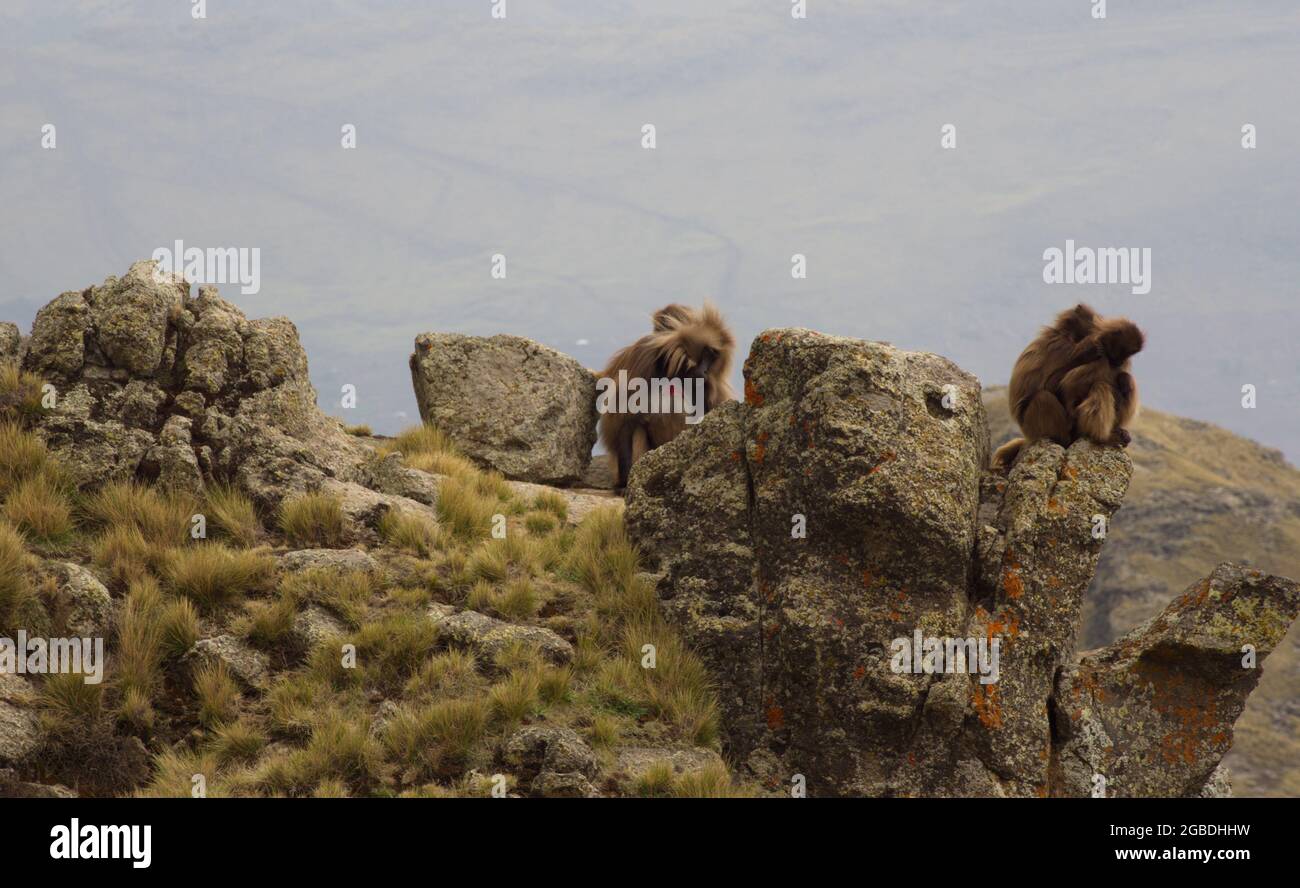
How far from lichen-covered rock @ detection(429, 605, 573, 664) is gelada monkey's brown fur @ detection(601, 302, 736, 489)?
169 inches

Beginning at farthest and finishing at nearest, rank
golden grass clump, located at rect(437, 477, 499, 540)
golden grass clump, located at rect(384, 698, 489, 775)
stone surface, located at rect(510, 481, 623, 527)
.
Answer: stone surface, located at rect(510, 481, 623, 527)
golden grass clump, located at rect(437, 477, 499, 540)
golden grass clump, located at rect(384, 698, 489, 775)

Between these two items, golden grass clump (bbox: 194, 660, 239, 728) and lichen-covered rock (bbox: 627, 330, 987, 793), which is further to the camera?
lichen-covered rock (bbox: 627, 330, 987, 793)

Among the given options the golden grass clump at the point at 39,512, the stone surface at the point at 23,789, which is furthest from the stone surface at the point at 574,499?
the stone surface at the point at 23,789

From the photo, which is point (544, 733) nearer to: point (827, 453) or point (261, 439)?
point (827, 453)

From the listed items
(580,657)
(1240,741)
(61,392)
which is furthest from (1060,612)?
(1240,741)

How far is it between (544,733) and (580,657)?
1.31 m

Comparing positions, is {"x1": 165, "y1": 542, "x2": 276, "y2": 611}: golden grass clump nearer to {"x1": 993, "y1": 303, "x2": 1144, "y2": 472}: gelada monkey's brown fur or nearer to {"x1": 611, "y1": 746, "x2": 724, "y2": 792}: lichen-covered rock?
{"x1": 611, "y1": 746, "x2": 724, "y2": 792}: lichen-covered rock

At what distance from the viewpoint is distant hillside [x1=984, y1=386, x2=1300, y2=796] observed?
9538 cm

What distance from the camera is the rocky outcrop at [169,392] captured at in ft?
40.4

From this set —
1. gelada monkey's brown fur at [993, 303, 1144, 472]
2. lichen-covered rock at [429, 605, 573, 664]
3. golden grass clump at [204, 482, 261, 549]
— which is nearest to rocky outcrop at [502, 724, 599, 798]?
lichen-covered rock at [429, 605, 573, 664]

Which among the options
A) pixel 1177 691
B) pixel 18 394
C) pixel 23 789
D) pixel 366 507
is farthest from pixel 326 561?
pixel 1177 691

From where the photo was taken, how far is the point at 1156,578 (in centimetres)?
10306

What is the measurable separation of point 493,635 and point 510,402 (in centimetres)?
546

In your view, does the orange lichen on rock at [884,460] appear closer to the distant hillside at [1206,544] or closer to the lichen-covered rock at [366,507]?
the lichen-covered rock at [366,507]
